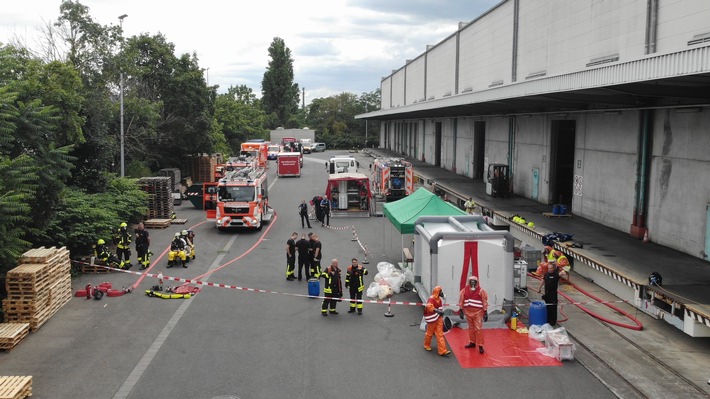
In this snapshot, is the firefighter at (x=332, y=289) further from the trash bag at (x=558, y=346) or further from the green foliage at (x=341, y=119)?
the green foliage at (x=341, y=119)

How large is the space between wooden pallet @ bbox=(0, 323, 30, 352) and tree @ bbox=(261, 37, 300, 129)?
368 ft

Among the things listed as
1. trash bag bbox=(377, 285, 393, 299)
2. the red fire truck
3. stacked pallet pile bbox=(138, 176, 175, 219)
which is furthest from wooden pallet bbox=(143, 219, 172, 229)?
the red fire truck

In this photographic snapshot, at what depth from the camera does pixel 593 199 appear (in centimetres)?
2342

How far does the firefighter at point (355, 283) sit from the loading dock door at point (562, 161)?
1621cm

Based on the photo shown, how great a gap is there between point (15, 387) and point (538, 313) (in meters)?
10.4

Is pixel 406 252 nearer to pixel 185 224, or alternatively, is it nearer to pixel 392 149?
pixel 185 224

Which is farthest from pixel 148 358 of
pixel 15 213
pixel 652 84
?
pixel 652 84

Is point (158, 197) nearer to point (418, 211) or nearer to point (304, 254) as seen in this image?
point (304, 254)

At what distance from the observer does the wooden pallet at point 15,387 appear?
32.0 feet

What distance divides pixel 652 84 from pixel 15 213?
16029mm

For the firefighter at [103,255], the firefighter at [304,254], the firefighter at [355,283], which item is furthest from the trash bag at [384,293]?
the firefighter at [103,255]

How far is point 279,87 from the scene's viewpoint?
12700 cm

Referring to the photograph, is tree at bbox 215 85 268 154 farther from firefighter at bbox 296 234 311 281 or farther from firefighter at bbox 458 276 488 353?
firefighter at bbox 458 276 488 353

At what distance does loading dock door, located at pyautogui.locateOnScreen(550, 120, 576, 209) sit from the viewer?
28141 millimetres
